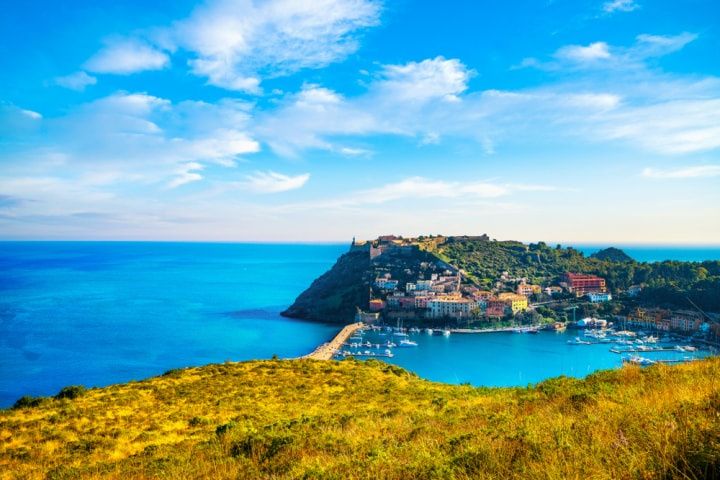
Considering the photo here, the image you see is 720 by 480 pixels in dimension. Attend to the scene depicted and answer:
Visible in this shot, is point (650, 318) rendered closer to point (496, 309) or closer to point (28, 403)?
point (496, 309)

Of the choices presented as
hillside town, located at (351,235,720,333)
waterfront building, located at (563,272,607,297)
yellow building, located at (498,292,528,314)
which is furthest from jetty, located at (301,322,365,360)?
waterfront building, located at (563,272,607,297)

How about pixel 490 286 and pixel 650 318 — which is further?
pixel 490 286

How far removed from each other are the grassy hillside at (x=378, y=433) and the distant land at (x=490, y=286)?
70.4 meters

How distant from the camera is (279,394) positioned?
1770 centimetres

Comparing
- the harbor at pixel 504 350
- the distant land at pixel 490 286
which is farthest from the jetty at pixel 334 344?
the distant land at pixel 490 286

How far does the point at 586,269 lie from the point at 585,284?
12.2m

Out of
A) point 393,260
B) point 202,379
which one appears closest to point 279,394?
point 202,379

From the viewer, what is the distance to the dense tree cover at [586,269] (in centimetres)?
7769

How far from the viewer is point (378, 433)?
25.0 feet

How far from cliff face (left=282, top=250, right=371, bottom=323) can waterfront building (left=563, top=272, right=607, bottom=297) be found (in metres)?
47.8

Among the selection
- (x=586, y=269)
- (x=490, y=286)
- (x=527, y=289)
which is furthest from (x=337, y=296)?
(x=586, y=269)

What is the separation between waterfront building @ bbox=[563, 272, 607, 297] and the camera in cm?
9525

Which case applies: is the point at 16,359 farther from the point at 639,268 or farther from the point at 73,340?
the point at 639,268

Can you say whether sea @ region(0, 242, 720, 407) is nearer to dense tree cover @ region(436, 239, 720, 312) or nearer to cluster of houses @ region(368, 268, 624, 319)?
cluster of houses @ region(368, 268, 624, 319)
